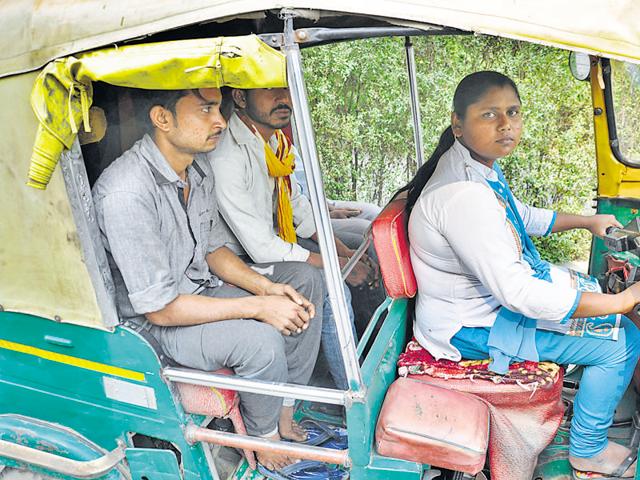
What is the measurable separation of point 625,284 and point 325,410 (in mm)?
1216

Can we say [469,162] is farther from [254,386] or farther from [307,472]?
[307,472]

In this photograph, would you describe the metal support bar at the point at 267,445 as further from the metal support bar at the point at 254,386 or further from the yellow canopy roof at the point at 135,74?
the yellow canopy roof at the point at 135,74

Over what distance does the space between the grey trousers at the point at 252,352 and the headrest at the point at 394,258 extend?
0.28 meters

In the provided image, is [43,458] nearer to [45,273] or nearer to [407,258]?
[45,273]

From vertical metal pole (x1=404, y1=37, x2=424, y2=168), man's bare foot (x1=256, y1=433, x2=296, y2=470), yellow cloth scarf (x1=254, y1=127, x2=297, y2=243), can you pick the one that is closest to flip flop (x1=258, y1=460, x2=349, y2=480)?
man's bare foot (x1=256, y1=433, x2=296, y2=470)

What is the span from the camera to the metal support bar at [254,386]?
1.91 meters

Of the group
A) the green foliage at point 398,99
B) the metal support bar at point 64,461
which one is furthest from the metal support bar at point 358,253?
the metal support bar at point 64,461

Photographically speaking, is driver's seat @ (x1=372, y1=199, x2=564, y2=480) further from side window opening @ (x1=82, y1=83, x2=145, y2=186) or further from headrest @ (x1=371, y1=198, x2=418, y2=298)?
side window opening @ (x1=82, y1=83, x2=145, y2=186)

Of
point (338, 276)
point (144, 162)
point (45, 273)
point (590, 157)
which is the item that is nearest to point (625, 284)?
point (338, 276)

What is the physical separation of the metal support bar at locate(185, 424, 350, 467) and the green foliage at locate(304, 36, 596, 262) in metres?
1.28

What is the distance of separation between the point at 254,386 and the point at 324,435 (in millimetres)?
487

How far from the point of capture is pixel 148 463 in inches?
88.5

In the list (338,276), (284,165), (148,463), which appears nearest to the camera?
(338,276)

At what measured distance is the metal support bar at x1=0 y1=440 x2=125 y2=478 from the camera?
224cm
